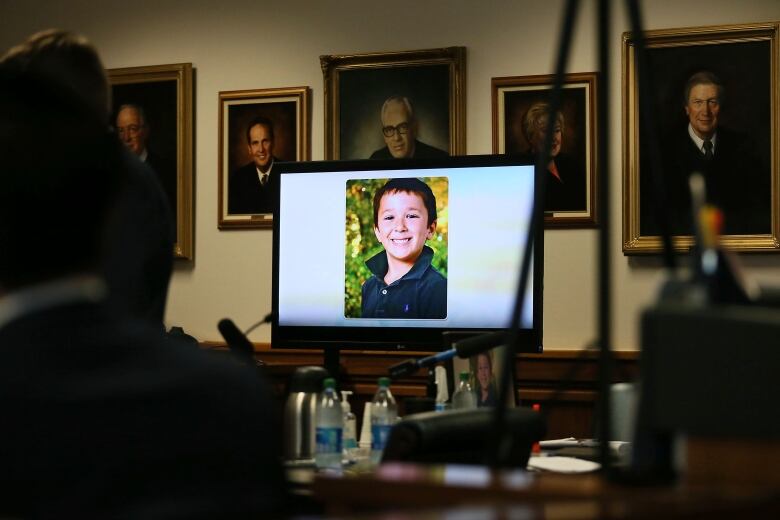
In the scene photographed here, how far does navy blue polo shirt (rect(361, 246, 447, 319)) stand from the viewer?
3.93 m

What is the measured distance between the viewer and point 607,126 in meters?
1.88

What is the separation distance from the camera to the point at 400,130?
548 centimetres

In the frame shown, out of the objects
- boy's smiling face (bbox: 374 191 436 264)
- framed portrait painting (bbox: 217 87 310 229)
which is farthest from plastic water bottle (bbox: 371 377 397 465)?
framed portrait painting (bbox: 217 87 310 229)

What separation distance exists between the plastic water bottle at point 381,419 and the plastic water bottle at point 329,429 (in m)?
0.11

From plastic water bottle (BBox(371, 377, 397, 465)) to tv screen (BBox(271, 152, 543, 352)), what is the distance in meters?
0.51

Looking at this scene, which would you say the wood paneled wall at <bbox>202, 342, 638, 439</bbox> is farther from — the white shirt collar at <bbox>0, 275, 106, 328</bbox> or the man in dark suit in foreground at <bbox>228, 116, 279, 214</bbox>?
the white shirt collar at <bbox>0, 275, 106, 328</bbox>

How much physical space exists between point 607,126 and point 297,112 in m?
3.91

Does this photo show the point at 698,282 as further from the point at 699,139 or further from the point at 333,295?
the point at 699,139

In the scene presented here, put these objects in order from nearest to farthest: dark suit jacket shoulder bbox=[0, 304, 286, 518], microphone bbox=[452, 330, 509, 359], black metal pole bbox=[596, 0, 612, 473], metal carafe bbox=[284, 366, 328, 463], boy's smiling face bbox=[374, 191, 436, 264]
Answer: dark suit jacket shoulder bbox=[0, 304, 286, 518] < black metal pole bbox=[596, 0, 612, 473] < microphone bbox=[452, 330, 509, 359] < metal carafe bbox=[284, 366, 328, 463] < boy's smiling face bbox=[374, 191, 436, 264]

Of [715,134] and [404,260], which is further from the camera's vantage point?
[715,134]

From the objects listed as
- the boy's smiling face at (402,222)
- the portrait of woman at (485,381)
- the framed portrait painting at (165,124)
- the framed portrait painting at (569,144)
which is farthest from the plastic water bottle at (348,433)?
the framed portrait painting at (165,124)

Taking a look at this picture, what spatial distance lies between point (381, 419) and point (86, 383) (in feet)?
7.75

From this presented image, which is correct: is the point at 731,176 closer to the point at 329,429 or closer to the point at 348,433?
→ the point at 348,433

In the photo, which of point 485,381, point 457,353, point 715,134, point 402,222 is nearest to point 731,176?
point 715,134
